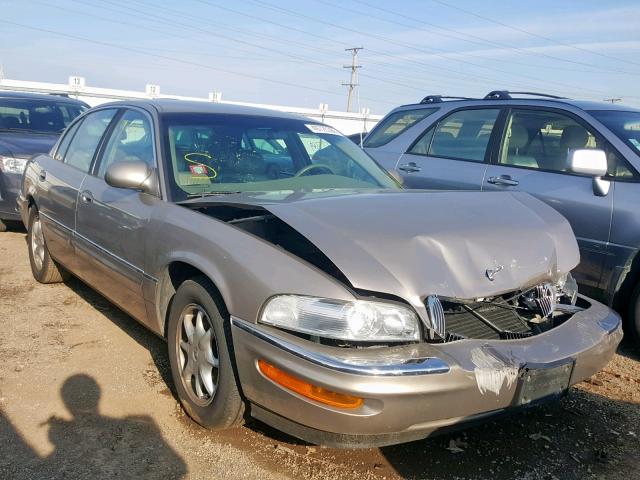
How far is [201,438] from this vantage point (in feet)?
9.37

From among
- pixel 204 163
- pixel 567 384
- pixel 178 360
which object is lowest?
pixel 178 360

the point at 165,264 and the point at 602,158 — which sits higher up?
the point at 602,158

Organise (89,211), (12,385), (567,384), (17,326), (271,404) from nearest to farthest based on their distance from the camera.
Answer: (271,404)
(567,384)
(12,385)
(89,211)
(17,326)

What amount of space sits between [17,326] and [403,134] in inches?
155

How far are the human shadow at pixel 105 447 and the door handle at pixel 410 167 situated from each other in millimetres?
3600

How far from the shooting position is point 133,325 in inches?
173

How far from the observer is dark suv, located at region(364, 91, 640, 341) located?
4113mm

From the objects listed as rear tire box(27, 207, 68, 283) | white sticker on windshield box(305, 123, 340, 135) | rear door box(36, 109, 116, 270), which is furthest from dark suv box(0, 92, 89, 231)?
white sticker on windshield box(305, 123, 340, 135)

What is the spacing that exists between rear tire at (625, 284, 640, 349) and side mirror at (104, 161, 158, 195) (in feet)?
10.3

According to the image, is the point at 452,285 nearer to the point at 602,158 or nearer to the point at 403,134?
the point at 602,158

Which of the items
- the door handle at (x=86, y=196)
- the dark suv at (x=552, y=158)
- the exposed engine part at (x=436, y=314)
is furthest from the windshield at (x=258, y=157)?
the dark suv at (x=552, y=158)

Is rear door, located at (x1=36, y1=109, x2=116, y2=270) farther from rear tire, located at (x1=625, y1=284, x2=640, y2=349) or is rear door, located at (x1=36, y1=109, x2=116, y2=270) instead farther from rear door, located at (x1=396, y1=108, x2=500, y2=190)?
rear tire, located at (x1=625, y1=284, x2=640, y2=349)

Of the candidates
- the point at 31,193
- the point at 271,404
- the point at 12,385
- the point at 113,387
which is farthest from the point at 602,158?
the point at 31,193

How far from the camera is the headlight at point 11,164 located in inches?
273
